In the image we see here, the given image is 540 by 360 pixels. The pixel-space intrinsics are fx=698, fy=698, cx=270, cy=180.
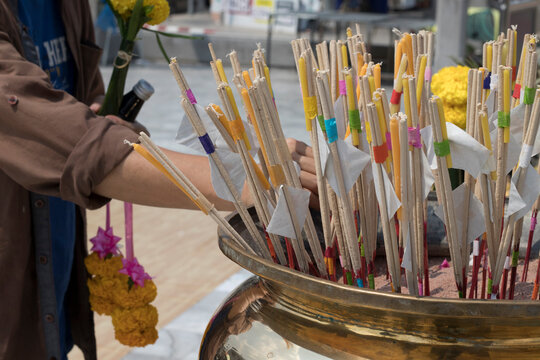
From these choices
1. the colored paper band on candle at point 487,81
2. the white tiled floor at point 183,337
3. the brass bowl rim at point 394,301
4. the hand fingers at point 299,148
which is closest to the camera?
the brass bowl rim at point 394,301

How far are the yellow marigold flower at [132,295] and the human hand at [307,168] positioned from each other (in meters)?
0.69

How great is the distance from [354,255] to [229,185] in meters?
0.15

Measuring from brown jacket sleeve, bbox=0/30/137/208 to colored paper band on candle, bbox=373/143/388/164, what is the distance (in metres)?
0.43

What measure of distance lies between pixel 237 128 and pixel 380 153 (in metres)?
0.15

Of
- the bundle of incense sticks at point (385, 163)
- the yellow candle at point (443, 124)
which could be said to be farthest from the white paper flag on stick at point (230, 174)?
the yellow candle at point (443, 124)

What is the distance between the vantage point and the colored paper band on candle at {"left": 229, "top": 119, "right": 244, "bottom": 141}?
2.28ft

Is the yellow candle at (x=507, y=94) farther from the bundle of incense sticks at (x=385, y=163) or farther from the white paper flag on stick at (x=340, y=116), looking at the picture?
the white paper flag on stick at (x=340, y=116)

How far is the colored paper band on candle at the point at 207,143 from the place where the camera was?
27.3 inches

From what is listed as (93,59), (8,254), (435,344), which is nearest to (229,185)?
(435,344)

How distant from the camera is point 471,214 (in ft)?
2.19

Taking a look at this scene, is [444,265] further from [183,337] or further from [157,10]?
[183,337]

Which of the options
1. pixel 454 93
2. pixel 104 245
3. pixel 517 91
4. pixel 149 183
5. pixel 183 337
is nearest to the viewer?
pixel 517 91

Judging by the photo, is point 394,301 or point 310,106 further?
point 310,106

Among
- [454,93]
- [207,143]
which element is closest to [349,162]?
[207,143]
